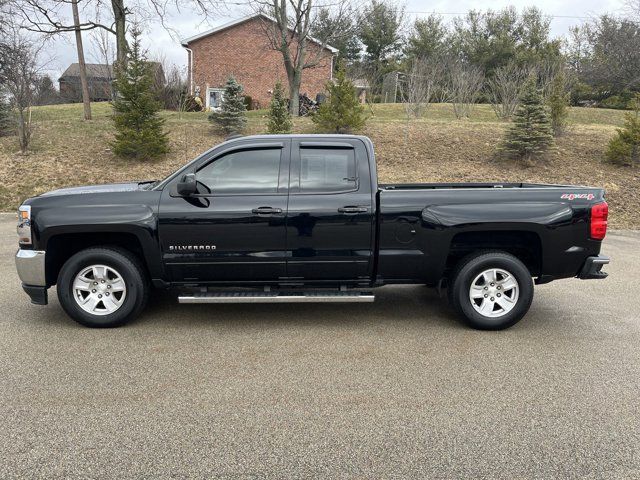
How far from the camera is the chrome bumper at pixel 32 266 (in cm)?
481

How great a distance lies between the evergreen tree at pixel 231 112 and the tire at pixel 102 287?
1351cm

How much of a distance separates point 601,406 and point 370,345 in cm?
187

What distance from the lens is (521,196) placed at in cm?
485

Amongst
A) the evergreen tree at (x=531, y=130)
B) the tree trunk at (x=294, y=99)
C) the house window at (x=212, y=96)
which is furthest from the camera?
the house window at (x=212, y=96)

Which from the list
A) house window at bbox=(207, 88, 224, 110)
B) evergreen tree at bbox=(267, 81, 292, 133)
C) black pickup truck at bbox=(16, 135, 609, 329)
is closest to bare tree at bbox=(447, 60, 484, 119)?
evergreen tree at bbox=(267, 81, 292, 133)

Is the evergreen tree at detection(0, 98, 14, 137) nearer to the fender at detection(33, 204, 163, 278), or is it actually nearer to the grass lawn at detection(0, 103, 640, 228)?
the grass lawn at detection(0, 103, 640, 228)

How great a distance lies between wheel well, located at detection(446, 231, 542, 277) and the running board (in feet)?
3.45

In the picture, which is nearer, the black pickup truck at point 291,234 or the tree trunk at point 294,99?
the black pickup truck at point 291,234

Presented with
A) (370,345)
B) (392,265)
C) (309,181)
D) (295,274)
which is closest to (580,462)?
(370,345)

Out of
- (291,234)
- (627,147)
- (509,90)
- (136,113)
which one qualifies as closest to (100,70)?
(136,113)

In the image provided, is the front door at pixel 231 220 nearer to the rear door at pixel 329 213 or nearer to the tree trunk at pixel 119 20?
the rear door at pixel 329 213

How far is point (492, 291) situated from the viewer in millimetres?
4941

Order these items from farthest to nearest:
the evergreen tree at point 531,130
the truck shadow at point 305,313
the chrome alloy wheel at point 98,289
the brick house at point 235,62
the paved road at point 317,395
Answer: the brick house at point 235,62 < the evergreen tree at point 531,130 < the truck shadow at point 305,313 < the chrome alloy wheel at point 98,289 < the paved road at point 317,395

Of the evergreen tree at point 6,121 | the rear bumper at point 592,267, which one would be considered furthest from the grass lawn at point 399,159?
the rear bumper at point 592,267
